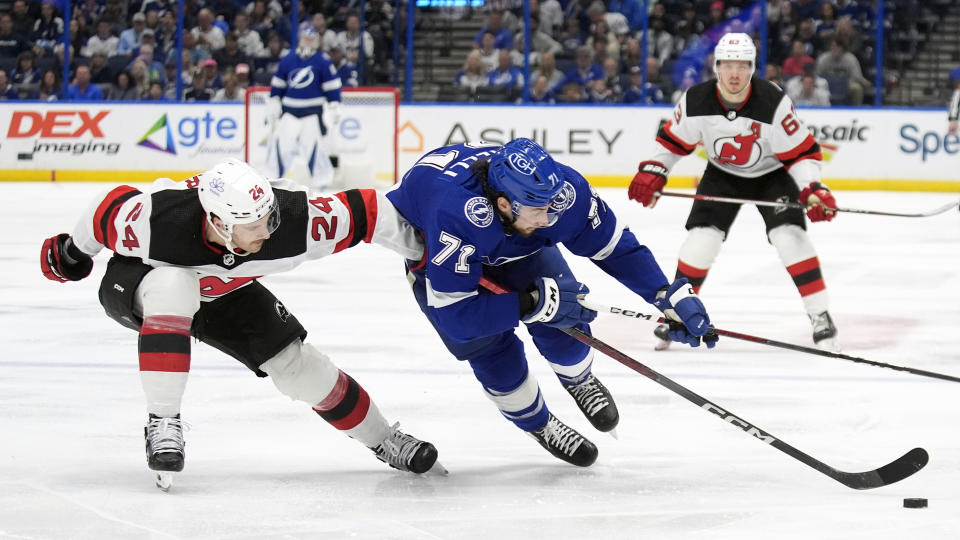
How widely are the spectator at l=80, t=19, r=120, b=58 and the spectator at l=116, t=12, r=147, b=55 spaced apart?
50 millimetres

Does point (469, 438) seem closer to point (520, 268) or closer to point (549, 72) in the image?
point (520, 268)

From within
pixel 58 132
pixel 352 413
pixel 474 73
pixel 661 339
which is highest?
pixel 352 413

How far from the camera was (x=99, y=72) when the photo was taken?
1233 cm

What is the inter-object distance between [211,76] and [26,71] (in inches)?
63.7

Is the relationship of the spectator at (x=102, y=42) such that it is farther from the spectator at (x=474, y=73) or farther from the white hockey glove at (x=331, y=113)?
the spectator at (x=474, y=73)

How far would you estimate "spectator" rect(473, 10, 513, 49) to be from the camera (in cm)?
1220

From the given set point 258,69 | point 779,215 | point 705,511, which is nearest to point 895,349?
point 779,215

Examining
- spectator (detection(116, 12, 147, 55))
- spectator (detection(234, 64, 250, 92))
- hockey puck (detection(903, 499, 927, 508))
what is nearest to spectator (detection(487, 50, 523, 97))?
spectator (detection(234, 64, 250, 92))

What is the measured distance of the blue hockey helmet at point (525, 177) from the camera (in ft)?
9.70

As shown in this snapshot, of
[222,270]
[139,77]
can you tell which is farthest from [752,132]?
[139,77]

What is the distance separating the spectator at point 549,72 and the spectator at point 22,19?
14.8ft

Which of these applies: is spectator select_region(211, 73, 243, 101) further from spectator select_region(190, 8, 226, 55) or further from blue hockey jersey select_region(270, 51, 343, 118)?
blue hockey jersey select_region(270, 51, 343, 118)

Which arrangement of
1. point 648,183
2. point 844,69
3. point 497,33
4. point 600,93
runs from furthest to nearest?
point 497,33, point 600,93, point 844,69, point 648,183

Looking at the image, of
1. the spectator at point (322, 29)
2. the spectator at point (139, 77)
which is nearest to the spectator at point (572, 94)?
the spectator at point (322, 29)
